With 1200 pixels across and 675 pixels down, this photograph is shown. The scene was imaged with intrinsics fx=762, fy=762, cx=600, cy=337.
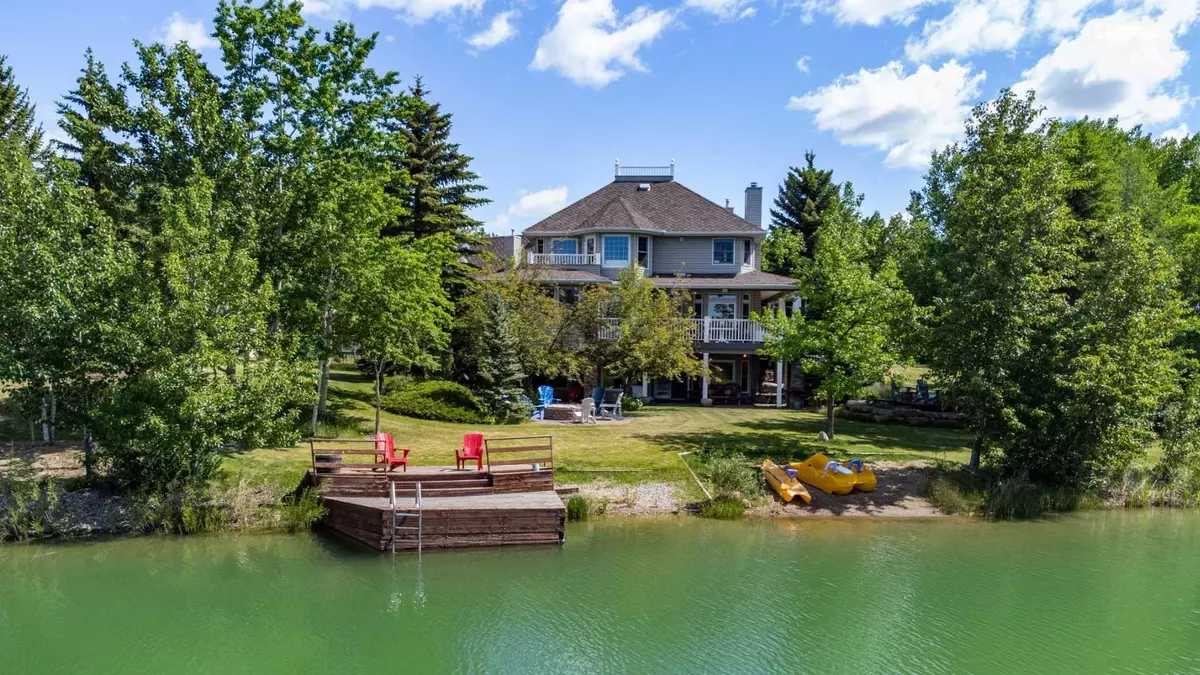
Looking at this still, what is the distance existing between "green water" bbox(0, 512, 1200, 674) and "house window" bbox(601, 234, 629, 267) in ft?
66.5

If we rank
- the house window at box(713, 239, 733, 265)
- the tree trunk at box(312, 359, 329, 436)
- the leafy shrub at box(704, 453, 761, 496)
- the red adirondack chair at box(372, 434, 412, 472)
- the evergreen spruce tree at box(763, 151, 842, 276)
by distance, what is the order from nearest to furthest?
the red adirondack chair at box(372, 434, 412, 472), the leafy shrub at box(704, 453, 761, 496), the tree trunk at box(312, 359, 329, 436), the house window at box(713, 239, 733, 265), the evergreen spruce tree at box(763, 151, 842, 276)

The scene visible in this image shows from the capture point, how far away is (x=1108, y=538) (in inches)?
696

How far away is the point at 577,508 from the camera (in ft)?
58.1

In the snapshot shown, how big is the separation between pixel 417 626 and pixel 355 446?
29.9 ft

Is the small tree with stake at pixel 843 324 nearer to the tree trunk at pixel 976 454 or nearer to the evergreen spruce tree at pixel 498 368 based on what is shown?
the tree trunk at pixel 976 454

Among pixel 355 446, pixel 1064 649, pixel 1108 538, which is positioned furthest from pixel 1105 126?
pixel 355 446

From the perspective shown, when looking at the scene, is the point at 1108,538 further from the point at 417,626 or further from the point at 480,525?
the point at 417,626

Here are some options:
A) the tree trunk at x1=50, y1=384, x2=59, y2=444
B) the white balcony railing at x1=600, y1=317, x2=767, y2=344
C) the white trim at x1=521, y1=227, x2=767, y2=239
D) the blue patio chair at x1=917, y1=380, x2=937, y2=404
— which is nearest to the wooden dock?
the tree trunk at x1=50, y1=384, x2=59, y2=444

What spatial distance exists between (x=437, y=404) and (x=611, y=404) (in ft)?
22.0

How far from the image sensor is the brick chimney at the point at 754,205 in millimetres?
41531

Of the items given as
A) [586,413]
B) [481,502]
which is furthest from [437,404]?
[481,502]

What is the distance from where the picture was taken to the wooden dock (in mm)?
15281

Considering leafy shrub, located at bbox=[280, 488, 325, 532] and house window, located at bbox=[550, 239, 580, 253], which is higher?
house window, located at bbox=[550, 239, 580, 253]

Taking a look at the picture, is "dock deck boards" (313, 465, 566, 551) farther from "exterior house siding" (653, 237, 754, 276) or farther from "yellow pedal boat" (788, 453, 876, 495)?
"exterior house siding" (653, 237, 754, 276)
